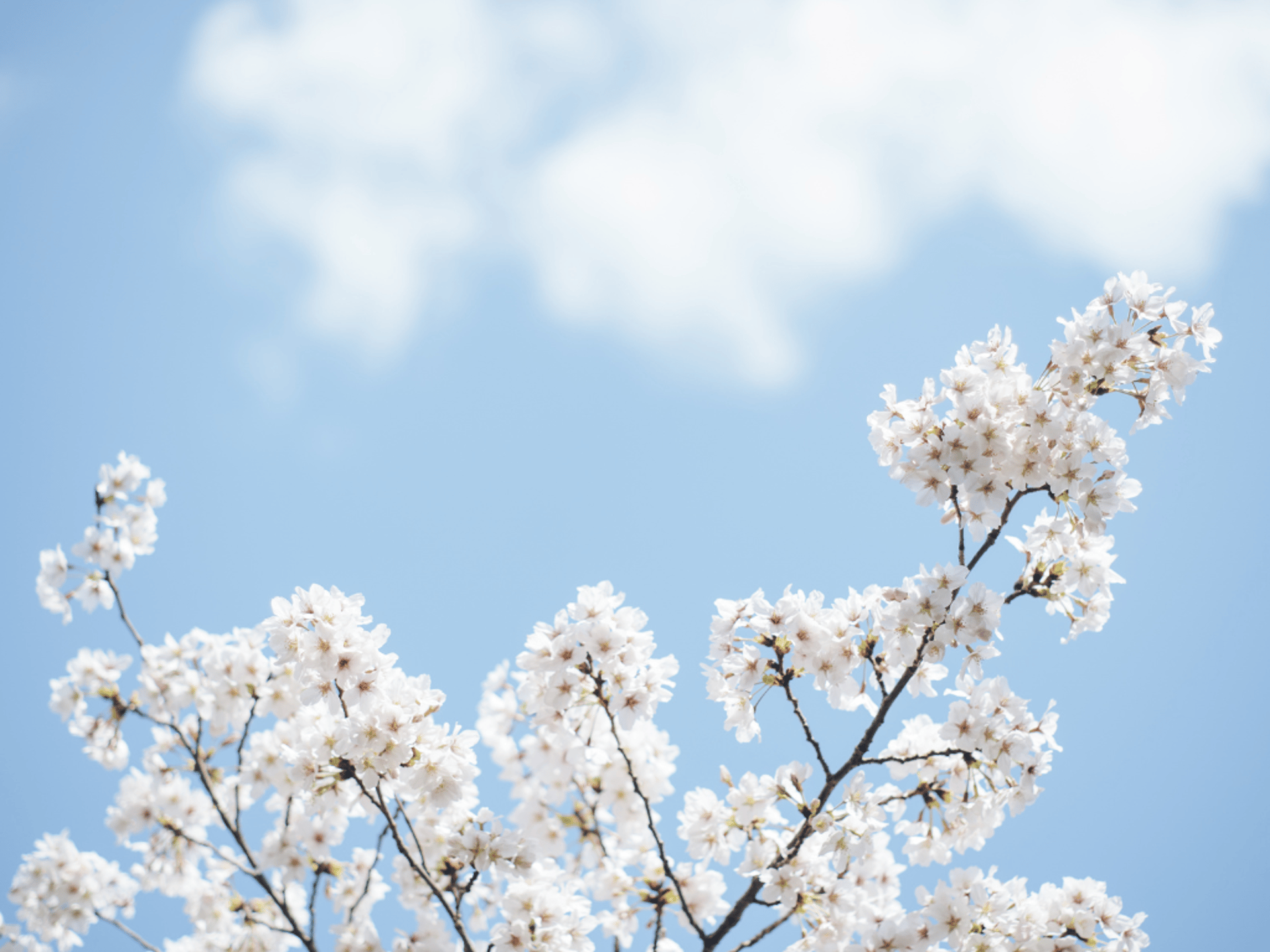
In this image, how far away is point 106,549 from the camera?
22.0 ft

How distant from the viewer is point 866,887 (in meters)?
5.54

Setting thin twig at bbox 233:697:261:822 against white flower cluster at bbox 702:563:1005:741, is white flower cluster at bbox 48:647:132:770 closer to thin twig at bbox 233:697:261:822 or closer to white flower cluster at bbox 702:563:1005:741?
thin twig at bbox 233:697:261:822

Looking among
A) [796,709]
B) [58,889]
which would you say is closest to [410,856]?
[796,709]

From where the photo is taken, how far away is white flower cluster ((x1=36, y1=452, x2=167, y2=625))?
6691mm

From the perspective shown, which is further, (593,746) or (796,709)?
(593,746)

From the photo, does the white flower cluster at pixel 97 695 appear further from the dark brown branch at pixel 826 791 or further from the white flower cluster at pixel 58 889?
the dark brown branch at pixel 826 791

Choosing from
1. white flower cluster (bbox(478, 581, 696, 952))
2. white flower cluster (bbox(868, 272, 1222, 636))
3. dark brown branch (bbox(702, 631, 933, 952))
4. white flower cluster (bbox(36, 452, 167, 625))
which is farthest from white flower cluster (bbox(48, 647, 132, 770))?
white flower cluster (bbox(868, 272, 1222, 636))

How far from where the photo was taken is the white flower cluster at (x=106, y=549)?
6.69 m

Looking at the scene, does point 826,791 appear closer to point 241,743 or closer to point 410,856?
point 410,856

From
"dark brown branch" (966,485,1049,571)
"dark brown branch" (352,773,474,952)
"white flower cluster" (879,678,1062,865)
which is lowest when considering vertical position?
"dark brown branch" (352,773,474,952)

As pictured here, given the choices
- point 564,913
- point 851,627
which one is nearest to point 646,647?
point 851,627

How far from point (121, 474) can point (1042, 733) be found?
25.5 feet

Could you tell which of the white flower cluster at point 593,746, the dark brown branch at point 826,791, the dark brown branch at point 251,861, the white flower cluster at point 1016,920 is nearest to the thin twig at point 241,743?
the dark brown branch at point 251,861

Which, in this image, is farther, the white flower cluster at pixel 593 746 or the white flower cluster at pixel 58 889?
the white flower cluster at pixel 58 889
